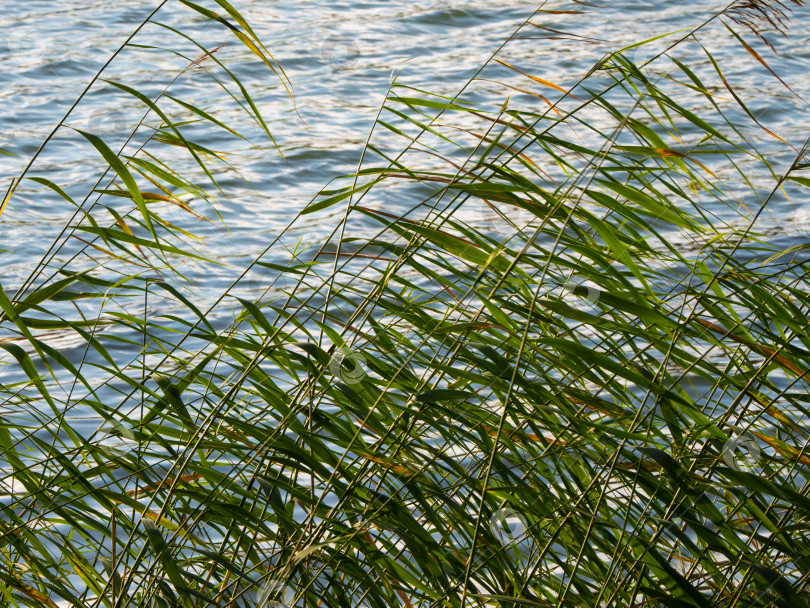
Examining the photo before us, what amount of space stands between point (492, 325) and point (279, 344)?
0.31 m

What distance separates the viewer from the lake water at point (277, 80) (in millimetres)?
4332

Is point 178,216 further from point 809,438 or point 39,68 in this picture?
point 809,438

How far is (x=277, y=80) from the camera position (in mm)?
5773

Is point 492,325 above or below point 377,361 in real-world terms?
above

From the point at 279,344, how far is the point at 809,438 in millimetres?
906

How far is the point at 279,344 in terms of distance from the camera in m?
1.33

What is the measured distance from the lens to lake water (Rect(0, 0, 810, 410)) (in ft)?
14.2

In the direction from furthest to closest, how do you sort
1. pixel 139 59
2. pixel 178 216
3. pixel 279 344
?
pixel 139 59 → pixel 178 216 → pixel 279 344

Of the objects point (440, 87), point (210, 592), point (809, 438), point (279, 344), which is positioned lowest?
point (440, 87)

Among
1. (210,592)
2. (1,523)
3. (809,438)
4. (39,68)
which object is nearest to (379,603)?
(210,592)

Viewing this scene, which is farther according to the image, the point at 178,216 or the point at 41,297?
the point at 178,216

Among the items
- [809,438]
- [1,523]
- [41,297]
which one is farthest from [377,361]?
[809,438]

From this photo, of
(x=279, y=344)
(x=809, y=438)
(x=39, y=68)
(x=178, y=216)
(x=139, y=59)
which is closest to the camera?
(x=279, y=344)

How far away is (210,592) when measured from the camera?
1.46 m
